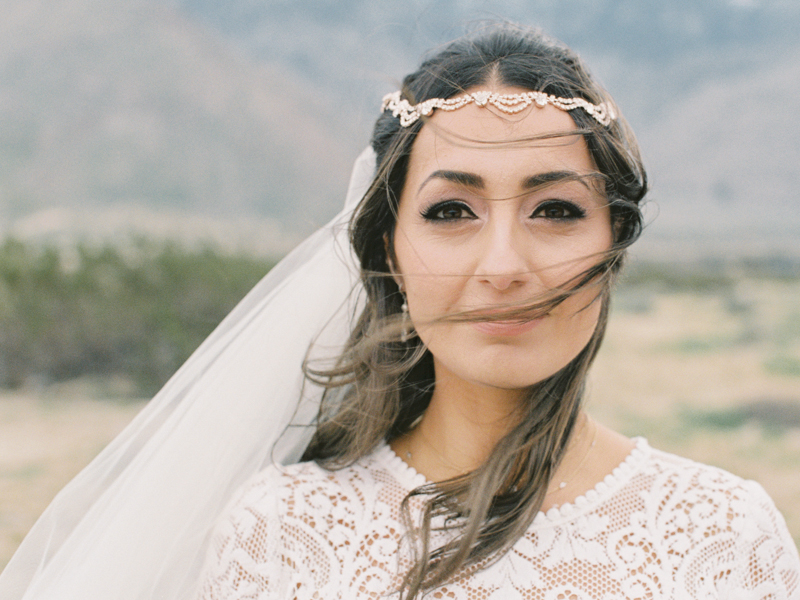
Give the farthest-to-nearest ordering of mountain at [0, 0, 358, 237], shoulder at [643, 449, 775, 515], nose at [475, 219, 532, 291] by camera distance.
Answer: mountain at [0, 0, 358, 237] < shoulder at [643, 449, 775, 515] < nose at [475, 219, 532, 291]

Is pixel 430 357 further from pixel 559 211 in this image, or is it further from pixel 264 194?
pixel 264 194

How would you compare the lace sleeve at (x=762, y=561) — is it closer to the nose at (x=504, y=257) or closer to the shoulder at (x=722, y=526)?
the shoulder at (x=722, y=526)

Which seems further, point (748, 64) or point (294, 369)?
point (748, 64)

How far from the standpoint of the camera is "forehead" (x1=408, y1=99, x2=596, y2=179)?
4.54 feet

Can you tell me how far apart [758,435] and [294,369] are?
164 inches

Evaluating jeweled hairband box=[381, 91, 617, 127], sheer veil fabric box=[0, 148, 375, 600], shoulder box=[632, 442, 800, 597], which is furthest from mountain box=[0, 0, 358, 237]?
shoulder box=[632, 442, 800, 597]

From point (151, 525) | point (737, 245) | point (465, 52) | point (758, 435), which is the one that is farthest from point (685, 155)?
point (151, 525)

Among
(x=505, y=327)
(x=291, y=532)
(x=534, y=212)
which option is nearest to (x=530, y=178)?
(x=534, y=212)

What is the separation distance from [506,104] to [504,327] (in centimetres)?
50

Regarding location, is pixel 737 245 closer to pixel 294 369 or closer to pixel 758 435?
pixel 758 435

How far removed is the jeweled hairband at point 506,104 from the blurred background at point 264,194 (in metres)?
2.91

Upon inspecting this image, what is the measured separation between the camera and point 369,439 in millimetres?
1706

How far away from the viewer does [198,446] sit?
5.40 feet

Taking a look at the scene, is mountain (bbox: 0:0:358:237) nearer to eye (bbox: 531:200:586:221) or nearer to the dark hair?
the dark hair
